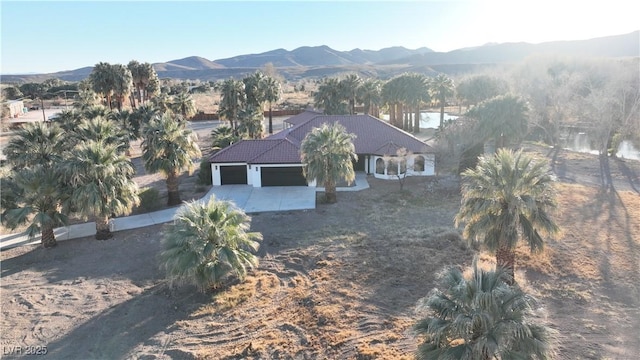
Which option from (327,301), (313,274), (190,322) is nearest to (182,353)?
(190,322)

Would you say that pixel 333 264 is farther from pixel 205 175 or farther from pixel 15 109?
pixel 15 109

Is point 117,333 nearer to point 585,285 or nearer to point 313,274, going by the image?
point 313,274

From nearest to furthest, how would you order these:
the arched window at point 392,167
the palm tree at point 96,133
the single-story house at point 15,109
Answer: the palm tree at point 96,133 < the arched window at point 392,167 < the single-story house at point 15,109

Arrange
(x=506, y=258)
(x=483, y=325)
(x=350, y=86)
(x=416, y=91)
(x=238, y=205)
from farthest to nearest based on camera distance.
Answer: (x=350, y=86) < (x=416, y=91) < (x=238, y=205) < (x=506, y=258) < (x=483, y=325)

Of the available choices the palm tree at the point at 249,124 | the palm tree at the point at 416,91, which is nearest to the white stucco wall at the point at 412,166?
the palm tree at the point at 249,124

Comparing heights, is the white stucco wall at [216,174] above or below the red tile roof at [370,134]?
below

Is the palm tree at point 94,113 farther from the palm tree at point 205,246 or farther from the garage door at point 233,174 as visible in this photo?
the palm tree at point 205,246

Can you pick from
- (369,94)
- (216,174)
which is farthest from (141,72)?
(216,174)
